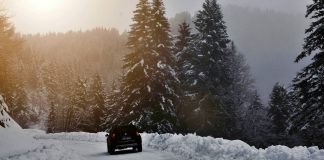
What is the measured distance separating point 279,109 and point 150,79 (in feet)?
103

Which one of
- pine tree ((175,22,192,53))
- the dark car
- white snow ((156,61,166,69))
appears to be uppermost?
pine tree ((175,22,192,53))

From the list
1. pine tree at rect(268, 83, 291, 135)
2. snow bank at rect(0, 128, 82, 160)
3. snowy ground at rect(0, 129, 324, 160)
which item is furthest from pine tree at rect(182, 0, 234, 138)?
pine tree at rect(268, 83, 291, 135)

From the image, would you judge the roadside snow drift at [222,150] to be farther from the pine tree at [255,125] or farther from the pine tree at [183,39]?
the pine tree at [255,125]

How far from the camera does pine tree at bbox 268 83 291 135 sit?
65.9 metres

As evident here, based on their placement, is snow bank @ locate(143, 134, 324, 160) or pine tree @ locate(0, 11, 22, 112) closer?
snow bank @ locate(143, 134, 324, 160)

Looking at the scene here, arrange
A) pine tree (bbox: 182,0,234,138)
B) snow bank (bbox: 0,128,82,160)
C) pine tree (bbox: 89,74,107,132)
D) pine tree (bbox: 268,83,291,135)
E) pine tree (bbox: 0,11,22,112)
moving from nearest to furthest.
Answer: snow bank (bbox: 0,128,82,160)
pine tree (bbox: 182,0,234,138)
pine tree (bbox: 0,11,22,112)
pine tree (bbox: 268,83,291,135)
pine tree (bbox: 89,74,107,132)

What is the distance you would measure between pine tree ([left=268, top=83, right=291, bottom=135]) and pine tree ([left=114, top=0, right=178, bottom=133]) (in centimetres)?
2864

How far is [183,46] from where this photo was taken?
50531 mm

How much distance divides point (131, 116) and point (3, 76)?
15.7m

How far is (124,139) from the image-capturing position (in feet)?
82.6

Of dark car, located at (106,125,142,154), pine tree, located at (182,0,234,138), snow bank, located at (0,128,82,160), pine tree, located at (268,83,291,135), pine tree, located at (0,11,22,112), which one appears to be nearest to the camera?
snow bank, located at (0,128,82,160)

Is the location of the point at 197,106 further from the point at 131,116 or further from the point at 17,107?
the point at 17,107

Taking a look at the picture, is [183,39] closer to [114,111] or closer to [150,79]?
[150,79]

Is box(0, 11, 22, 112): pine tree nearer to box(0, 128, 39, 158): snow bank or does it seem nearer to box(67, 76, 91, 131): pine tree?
box(0, 128, 39, 158): snow bank
